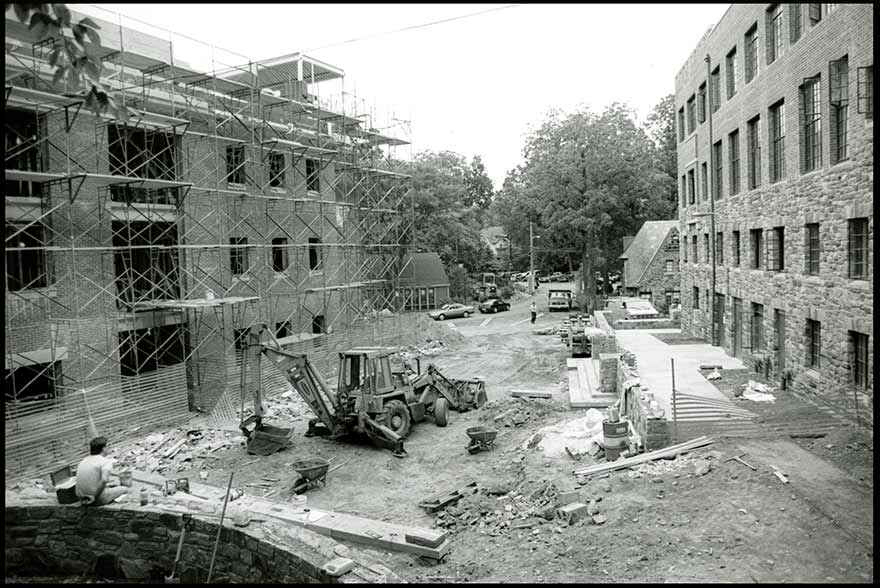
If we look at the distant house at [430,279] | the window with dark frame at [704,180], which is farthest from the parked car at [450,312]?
the window with dark frame at [704,180]

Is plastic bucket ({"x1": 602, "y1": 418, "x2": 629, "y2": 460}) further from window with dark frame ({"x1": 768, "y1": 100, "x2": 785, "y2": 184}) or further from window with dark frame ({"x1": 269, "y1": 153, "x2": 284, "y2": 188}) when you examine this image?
window with dark frame ({"x1": 269, "y1": 153, "x2": 284, "y2": 188})

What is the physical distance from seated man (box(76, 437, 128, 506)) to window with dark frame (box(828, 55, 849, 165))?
14866mm

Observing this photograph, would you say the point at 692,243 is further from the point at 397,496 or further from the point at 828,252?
the point at 397,496

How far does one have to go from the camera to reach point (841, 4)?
44.3 ft

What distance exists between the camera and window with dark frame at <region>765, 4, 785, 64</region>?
58.0ft

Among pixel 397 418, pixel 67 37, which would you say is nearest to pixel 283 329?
pixel 397 418

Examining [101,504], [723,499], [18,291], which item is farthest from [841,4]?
[18,291]

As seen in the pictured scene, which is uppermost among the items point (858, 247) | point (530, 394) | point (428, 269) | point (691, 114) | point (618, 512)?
point (691, 114)

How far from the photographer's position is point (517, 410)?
19.4 m

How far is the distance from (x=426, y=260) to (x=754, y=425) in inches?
1601

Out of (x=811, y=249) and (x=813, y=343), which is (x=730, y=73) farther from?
(x=813, y=343)

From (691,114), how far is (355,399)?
67.0 feet

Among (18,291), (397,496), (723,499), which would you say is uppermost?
(18,291)

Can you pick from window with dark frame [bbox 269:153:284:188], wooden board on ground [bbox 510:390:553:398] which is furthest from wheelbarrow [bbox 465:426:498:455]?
window with dark frame [bbox 269:153:284:188]
